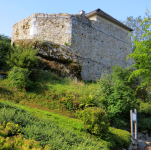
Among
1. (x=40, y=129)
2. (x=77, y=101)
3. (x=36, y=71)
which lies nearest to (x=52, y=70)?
(x=36, y=71)

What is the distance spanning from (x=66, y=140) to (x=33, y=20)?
15.2 meters

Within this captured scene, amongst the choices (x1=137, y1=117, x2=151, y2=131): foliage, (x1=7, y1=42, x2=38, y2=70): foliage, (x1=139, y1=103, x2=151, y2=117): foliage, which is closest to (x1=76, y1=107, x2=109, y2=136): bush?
(x1=7, y1=42, x2=38, y2=70): foliage

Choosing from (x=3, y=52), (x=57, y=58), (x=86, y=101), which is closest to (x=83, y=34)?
(x=57, y=58)

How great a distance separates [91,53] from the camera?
19906mm

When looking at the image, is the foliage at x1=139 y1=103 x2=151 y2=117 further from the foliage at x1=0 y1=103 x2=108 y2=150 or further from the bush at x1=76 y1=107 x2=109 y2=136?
the foliage at x1=0 y1=103 x2=108 y2=150

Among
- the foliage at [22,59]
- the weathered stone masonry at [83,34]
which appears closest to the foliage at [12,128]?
the foliage at [22,59]

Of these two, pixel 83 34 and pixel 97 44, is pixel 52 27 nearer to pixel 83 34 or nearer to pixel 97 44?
pixel 83 34

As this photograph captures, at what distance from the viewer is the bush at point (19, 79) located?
33.3ft

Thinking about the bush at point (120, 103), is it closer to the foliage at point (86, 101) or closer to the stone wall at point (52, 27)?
the foliage at point (86, 101)

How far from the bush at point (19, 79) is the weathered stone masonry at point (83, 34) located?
6829mm

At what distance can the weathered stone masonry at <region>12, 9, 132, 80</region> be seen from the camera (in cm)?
1784

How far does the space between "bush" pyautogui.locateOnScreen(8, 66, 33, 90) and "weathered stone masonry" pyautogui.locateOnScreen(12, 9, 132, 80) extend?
22.4ft

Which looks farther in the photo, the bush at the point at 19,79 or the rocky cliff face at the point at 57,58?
the rocky cliff face at the point at 57,58

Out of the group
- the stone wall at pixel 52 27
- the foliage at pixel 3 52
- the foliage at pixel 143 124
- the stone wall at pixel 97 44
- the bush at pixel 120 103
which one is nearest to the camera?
the bush at pixel 120 103
